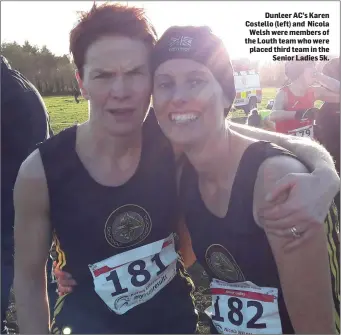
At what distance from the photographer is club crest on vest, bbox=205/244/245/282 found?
2.04 meters

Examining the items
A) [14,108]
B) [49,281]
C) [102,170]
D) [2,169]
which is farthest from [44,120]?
[49,281]

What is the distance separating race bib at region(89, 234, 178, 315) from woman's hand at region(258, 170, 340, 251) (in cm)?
73

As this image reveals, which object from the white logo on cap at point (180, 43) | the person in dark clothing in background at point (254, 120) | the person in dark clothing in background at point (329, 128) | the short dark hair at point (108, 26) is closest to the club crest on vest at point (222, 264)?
the white logo on cap at point (180, 43)

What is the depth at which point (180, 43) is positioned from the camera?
211 centimetres

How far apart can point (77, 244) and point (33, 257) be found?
0.26 meters

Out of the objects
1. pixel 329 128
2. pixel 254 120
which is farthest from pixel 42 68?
pixel 329 128

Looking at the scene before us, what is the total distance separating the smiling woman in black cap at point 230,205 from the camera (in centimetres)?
185

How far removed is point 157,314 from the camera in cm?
235

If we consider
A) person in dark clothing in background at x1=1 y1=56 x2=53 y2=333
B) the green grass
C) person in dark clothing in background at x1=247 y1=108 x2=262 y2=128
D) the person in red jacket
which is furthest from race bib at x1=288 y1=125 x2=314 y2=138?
the green grass

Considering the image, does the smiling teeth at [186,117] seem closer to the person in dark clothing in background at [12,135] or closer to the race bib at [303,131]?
the person in dark clothing in background at [12,135]

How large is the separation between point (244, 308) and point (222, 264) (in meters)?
0.24

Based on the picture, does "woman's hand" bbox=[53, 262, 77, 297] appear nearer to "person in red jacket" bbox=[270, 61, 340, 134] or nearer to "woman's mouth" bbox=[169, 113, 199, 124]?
"woman's mouth" bbox=[169, 113, 199, 124]

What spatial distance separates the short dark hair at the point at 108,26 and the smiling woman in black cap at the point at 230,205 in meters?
0.11

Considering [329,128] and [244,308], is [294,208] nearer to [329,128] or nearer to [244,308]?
[244,308]
